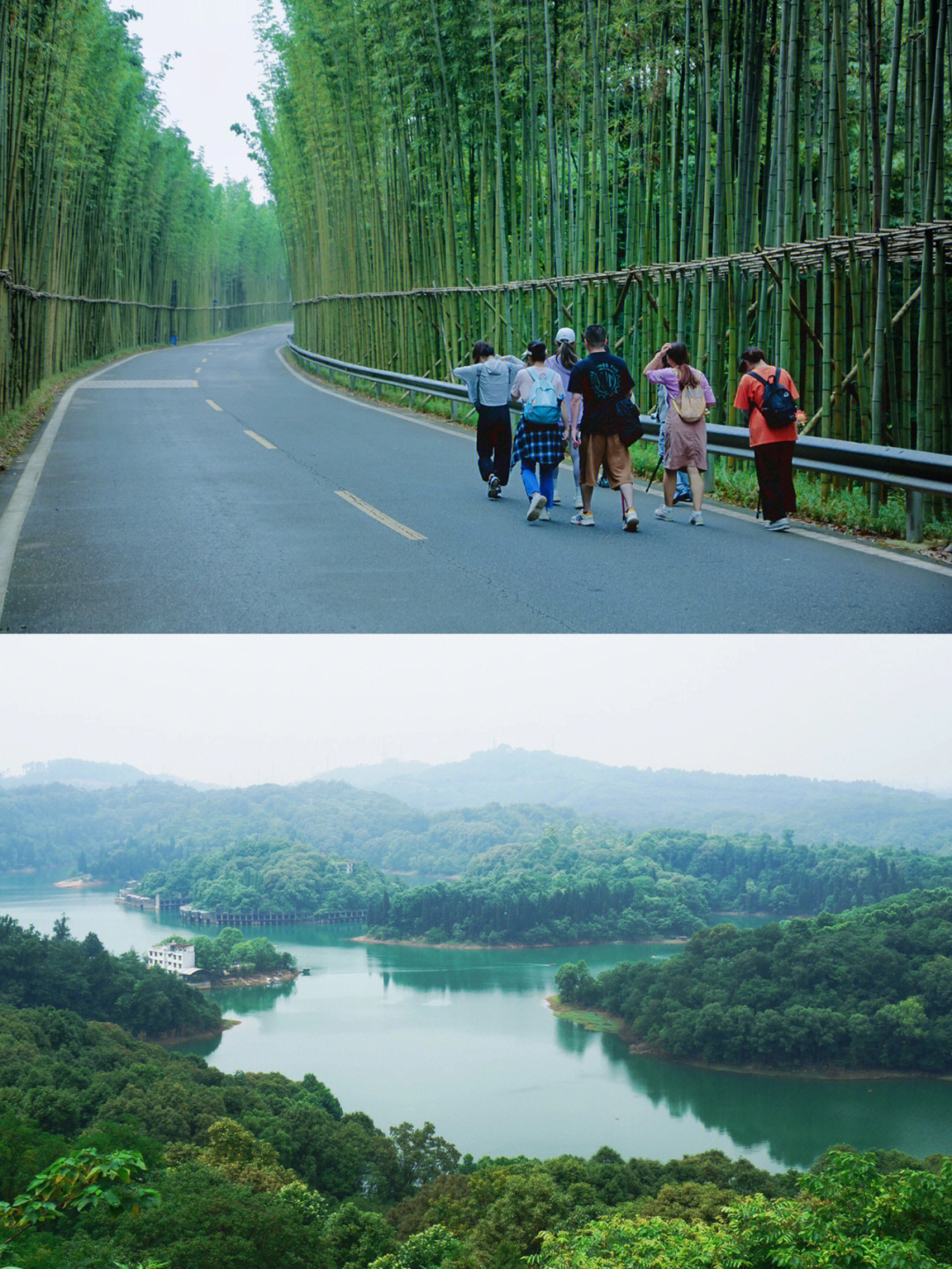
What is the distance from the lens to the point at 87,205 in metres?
38.1

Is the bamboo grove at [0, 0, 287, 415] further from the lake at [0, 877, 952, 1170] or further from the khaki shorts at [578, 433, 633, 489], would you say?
the lake at [0, 877, 952, 1170]

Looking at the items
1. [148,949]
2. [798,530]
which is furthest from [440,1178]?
[798,530]

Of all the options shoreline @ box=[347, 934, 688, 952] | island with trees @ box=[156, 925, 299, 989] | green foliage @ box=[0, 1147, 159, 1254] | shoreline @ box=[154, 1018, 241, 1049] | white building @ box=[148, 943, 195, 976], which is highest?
green foliage @ box=[0, 1147, 159, 1254]

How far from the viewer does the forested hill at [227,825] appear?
56562 millimetres

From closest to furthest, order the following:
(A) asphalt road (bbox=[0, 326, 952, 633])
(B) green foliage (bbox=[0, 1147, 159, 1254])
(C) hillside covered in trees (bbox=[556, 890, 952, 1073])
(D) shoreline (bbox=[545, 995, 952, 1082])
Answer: (A) asphalt road (bbox=[0, 326, 952, 633]) < (B) green foliage (bbox=[0, 1147, 159, 1254]) < (D) shoreline (bbox=[545, 995, 952, 1082]) < (C) hillside covered in trees (bbox=[556, 890, 952, 1073])

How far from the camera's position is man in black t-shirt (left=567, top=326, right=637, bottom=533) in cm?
1009

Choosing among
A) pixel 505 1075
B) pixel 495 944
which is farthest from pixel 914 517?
pixel 495 944

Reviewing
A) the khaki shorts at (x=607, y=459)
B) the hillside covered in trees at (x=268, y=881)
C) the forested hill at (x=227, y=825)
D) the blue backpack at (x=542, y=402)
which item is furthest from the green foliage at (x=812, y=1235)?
the forested hill at (x=227, y=825)

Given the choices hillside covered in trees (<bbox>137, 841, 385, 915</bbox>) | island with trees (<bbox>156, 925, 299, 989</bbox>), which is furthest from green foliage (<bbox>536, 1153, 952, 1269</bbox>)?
hillside covered in trees (<bbox>137, 841, 385, 915</bbox>)

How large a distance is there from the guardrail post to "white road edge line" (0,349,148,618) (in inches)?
248

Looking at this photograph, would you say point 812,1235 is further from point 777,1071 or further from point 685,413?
point 777,1071

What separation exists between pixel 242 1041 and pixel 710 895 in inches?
956

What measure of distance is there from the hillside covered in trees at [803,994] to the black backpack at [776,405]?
34484 millimetres

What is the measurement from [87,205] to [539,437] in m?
31.9
